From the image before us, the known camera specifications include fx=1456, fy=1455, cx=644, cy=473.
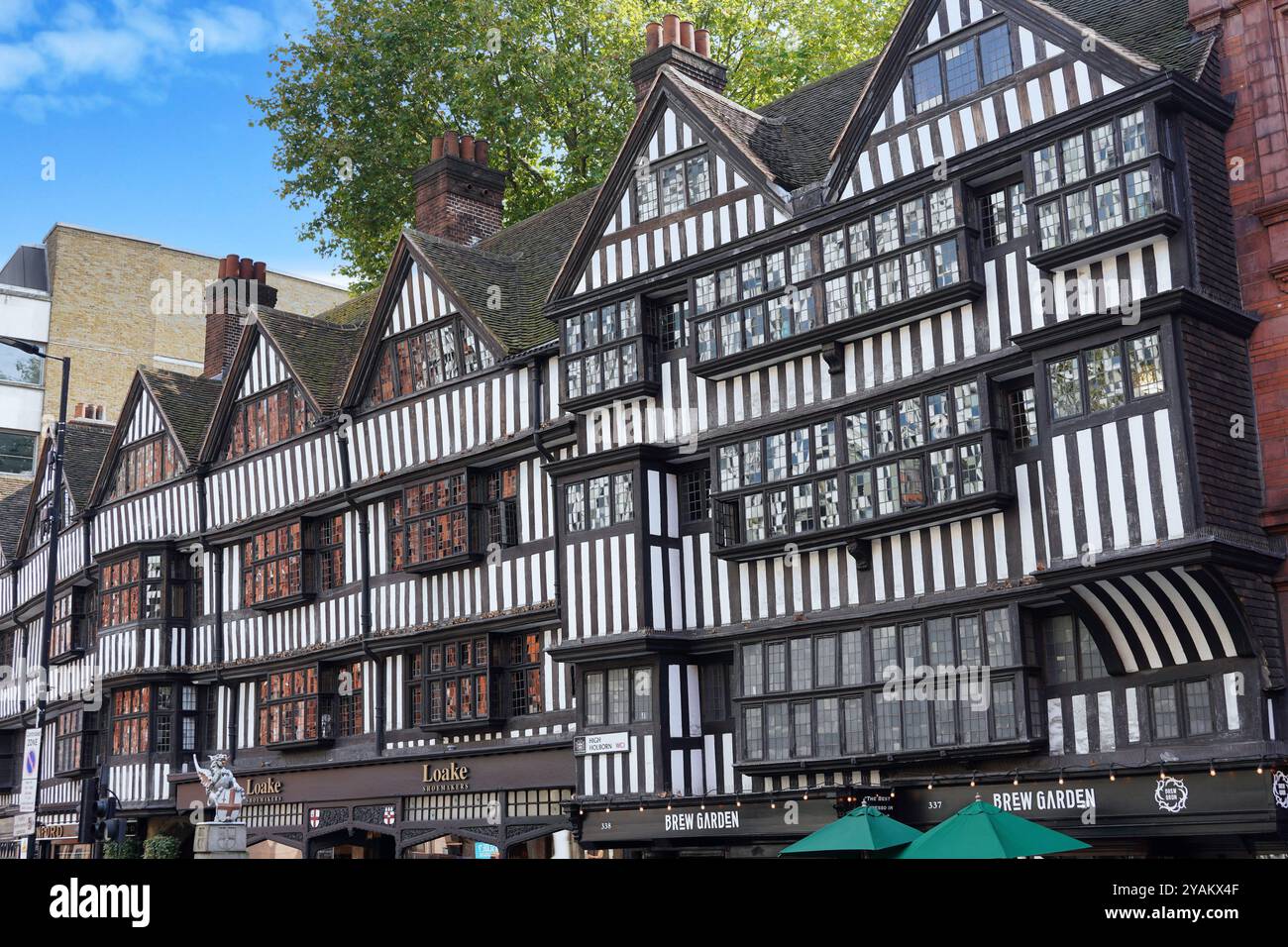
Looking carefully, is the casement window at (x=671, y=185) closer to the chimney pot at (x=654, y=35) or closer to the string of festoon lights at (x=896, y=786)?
the chimney pot at (x=654, y=35)

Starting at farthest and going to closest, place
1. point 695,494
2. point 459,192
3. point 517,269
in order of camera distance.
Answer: point 459,192 < point 517,269 < point 695,494

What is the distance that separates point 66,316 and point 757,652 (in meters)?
38.1

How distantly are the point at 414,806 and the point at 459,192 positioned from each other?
11812 millimetres

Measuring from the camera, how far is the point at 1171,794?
13797 mm

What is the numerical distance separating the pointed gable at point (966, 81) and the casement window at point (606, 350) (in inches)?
138

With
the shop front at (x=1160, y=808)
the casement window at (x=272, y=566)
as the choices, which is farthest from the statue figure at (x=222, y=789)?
the shop front at (x=1160, y=808)

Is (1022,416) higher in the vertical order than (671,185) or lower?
lower

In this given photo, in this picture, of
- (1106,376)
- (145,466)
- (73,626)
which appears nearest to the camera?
(1106,376)

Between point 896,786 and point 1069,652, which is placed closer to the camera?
point 1069,652

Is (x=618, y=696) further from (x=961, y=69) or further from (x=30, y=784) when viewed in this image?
(x=961, y=69)

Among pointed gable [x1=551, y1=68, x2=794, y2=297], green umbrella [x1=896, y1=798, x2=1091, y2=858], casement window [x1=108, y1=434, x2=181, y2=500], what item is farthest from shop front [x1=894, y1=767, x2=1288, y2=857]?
casement window [x1=108, y1=434, x2=181, y2=500]

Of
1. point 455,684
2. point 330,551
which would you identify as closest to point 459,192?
point 330,551

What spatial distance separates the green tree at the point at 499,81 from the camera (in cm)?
3406
